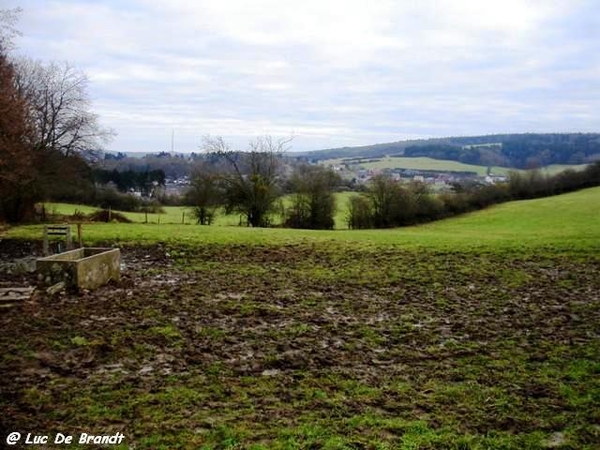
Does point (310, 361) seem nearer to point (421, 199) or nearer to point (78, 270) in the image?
point (78, 270)

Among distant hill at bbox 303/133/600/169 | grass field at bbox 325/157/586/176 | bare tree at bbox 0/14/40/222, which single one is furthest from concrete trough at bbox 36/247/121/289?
grass field at bbox 325/157/586/176

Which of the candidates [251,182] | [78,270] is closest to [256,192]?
[251,182]

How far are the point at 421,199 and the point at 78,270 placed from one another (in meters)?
41.3

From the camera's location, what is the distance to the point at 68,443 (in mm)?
5105

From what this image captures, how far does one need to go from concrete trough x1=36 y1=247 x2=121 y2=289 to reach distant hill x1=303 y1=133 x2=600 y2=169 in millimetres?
66813

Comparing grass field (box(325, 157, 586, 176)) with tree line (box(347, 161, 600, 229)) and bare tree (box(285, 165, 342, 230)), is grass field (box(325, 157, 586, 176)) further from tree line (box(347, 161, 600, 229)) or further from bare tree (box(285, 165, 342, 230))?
bare tree (box(285, 165, 342, 230))

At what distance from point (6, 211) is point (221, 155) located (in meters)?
19.2

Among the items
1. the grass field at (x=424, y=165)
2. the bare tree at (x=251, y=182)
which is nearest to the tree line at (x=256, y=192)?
the bare tree at (x=251, y=182)

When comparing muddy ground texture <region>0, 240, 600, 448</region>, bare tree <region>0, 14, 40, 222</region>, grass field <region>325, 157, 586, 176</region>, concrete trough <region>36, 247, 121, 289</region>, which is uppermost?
grass field <region>325, 157, 586, 176</region>

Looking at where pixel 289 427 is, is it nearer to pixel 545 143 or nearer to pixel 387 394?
pixel 387 394

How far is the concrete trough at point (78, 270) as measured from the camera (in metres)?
12.0

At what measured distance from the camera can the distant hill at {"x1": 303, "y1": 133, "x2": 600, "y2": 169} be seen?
87062 millimetres

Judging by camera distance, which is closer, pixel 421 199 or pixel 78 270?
pixel 78 270

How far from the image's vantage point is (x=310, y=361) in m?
7.64
